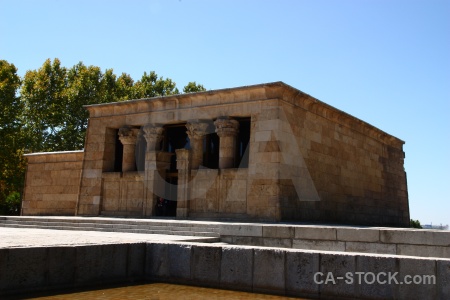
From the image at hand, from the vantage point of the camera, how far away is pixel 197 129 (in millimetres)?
17922

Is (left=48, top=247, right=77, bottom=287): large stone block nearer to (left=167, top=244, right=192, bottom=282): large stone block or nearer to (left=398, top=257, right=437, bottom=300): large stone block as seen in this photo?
(left=167, top=244, right=192, bottom=282): large stone block

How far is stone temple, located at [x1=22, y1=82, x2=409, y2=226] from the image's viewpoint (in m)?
16.1

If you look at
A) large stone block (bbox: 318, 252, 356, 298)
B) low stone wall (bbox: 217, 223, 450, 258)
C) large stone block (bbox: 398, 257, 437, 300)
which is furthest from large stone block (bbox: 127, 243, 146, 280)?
large stone block (bbox: 398, 257, 437, 300)

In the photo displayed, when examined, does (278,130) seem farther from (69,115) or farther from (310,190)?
(69,115)

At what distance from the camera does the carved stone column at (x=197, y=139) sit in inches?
705

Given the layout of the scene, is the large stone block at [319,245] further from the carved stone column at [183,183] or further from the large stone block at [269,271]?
the carved stone column at [183,183]

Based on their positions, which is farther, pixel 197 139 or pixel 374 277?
pixel 197 139

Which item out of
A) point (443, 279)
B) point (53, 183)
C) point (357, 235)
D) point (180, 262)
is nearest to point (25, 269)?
point (180, 262)

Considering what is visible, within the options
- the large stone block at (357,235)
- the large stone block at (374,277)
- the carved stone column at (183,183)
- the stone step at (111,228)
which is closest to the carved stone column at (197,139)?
the carved stone column at (183,183)

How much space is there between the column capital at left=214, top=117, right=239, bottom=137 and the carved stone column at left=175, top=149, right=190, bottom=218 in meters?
1.73

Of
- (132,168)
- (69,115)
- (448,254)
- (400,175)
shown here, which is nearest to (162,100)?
(132,168)

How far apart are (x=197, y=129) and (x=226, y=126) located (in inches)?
55.2

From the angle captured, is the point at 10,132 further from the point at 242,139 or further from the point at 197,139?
the point at 242,139

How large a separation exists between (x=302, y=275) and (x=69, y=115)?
3435 cm
